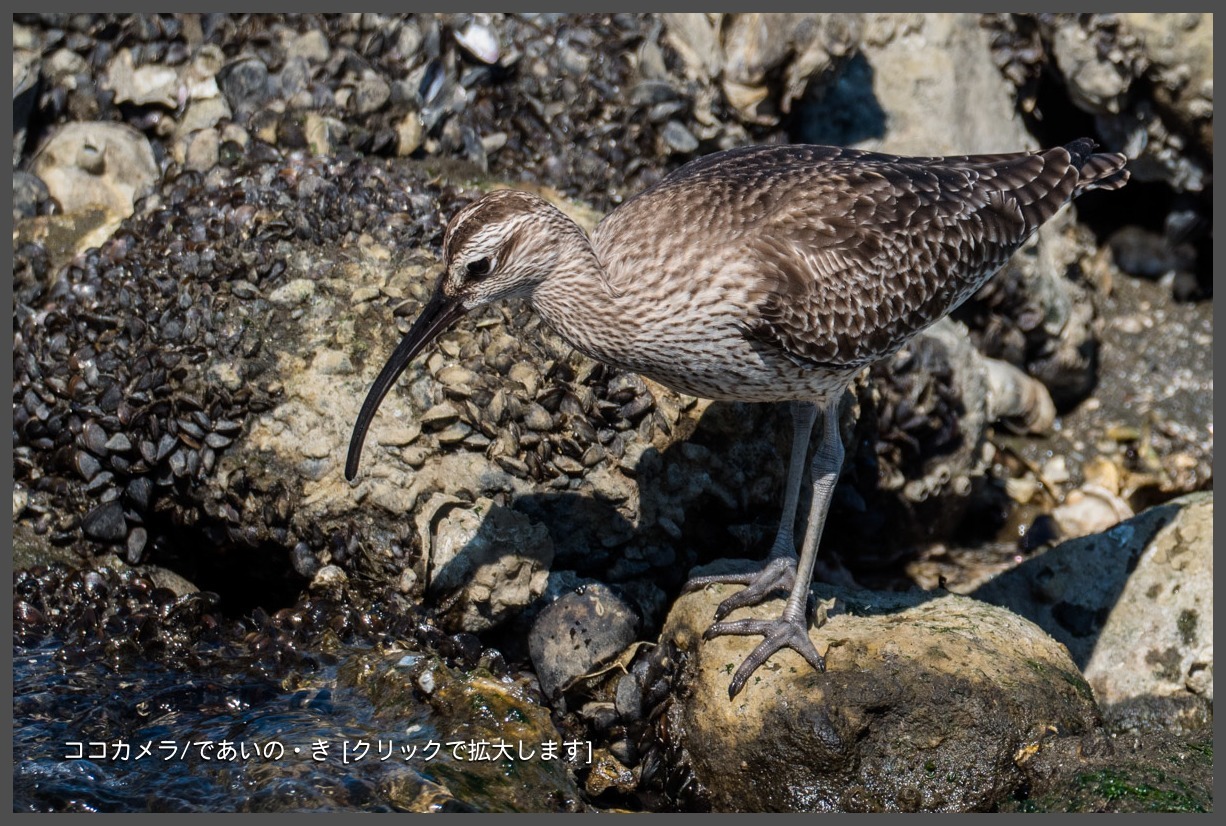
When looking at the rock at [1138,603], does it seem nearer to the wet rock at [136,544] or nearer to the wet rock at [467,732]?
the wet rock at [467,732]

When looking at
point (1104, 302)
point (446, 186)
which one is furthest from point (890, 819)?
point (1104, 302)

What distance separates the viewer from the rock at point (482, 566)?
793cm

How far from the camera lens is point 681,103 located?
440 inches

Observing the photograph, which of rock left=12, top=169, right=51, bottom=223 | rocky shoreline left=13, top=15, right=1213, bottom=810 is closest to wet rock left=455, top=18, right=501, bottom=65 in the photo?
rocky shoreline left=13, top=15, right=1213, bottom=810

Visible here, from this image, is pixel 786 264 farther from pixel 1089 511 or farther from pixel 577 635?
pixel 1089 511

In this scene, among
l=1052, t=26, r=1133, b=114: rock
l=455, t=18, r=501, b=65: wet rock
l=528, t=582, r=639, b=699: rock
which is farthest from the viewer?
l=1052, t=26, r=1133, b=114: rock

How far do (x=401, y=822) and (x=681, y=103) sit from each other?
678cm

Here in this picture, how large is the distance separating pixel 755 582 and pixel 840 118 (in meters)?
5.37

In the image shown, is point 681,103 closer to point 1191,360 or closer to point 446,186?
point 446,186

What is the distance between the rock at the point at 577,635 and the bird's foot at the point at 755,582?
1.62ft

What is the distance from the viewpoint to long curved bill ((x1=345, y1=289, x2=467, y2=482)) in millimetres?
7188

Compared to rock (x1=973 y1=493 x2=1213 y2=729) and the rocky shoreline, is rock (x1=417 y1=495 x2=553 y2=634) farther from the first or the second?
rock (x1=973 y1=493 x2=1213 y2=729)

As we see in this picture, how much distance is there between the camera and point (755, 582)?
7.96 meters

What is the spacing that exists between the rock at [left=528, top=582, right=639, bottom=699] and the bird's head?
4.90ft
